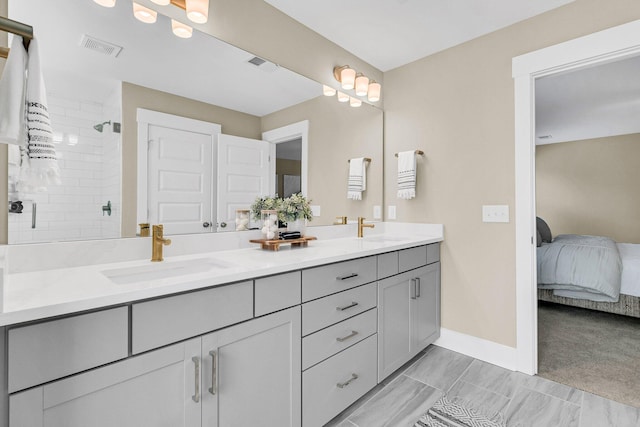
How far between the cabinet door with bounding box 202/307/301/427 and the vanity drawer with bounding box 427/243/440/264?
140cm

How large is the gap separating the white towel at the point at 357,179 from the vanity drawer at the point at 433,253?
715 mm

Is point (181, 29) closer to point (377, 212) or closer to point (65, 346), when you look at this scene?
point (65, 346)

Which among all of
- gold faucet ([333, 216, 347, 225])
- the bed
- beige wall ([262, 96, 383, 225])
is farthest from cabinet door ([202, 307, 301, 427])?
the bed

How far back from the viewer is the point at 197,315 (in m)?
1.09

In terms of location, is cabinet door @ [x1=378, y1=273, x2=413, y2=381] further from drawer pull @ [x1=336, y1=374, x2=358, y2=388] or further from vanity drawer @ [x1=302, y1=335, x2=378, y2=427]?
drawer pull @ [x1=336, y1=374, x2=358, y2=388]

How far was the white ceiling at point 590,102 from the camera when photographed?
3.12m

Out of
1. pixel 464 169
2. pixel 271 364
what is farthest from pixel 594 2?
pixel 271 364

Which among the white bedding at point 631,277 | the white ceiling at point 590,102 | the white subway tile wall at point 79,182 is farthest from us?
the white ceiling at point 590,102

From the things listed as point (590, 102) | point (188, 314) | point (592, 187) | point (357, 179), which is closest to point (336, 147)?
point (357, 179)

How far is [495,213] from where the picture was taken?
90.7 inches

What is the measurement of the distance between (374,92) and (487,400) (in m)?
2.39

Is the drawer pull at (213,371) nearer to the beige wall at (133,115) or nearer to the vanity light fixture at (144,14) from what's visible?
the beige wall at (133,115)

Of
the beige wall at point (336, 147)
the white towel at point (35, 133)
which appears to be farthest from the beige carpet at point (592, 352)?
the white towel at point (35, 133)

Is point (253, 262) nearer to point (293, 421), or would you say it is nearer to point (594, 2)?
point (293, 421)
